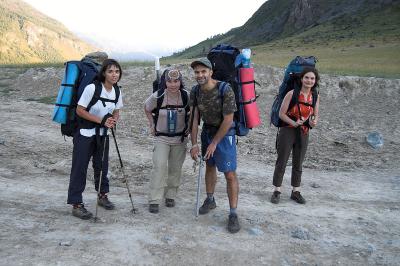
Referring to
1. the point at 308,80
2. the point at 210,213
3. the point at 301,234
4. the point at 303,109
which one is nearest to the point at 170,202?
the point at 210,213

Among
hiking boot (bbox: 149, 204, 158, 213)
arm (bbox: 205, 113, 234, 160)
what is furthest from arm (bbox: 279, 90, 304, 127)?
hiking boot (bbox: 149, 204, 158, 213)

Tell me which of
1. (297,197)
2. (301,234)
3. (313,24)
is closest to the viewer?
(301,234)

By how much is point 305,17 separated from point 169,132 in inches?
5074

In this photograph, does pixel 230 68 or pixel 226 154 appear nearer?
pixel 226 154

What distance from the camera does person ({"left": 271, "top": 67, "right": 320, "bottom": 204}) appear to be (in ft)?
24.1

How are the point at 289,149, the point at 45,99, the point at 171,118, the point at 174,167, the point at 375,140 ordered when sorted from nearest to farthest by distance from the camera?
the point at 171,118
the point at 174,167
the point at 289,149
the point at 375,140
the point at 45,99

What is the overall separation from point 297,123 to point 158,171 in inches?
110

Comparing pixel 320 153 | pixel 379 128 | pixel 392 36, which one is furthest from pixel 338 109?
pixel 392 36

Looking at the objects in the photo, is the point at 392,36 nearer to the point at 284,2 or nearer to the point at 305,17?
the point at 305,17

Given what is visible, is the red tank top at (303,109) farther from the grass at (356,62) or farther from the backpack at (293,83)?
the grass at (356,62)

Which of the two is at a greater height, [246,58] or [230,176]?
[246,58]

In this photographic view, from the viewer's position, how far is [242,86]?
6.40 meters

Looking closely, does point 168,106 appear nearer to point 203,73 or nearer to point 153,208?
point 203,73

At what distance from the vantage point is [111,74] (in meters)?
6.17
